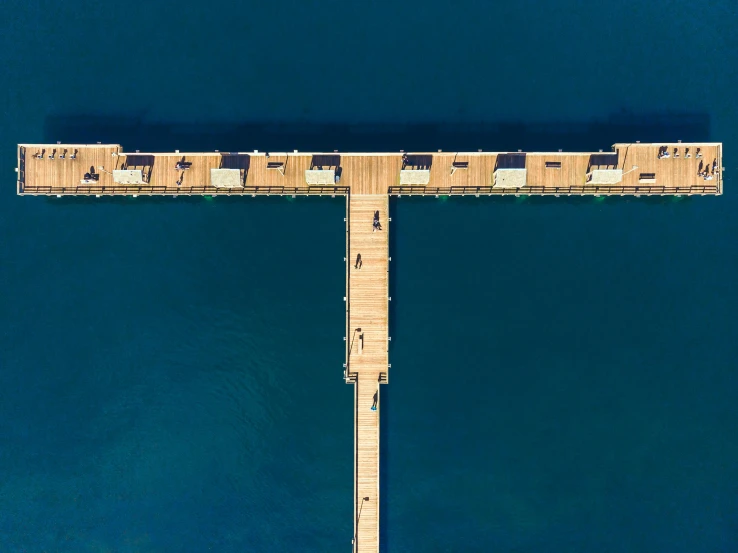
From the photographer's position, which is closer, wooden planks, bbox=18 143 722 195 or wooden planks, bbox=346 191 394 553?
wooden planks, bbox=18 143 722 195

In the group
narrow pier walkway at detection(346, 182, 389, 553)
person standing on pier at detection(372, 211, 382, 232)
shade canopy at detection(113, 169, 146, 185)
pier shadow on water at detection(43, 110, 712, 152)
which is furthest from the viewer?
pier shadow on water at detection(43, 110, 712, 152)

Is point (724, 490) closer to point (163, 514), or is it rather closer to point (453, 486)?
point (453, 486)

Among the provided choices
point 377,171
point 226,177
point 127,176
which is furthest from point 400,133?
point 127,176

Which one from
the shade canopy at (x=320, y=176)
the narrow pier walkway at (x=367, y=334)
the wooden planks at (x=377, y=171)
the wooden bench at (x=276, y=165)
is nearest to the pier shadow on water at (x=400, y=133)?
the wooden planks at (x=377, y=171)

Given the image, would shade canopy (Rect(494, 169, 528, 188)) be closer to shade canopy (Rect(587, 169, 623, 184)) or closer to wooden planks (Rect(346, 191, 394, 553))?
shade canopy (Rect(587, 169, 623, 184))

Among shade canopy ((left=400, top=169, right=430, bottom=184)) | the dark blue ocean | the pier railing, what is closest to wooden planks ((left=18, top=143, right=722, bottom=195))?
the pier railing
